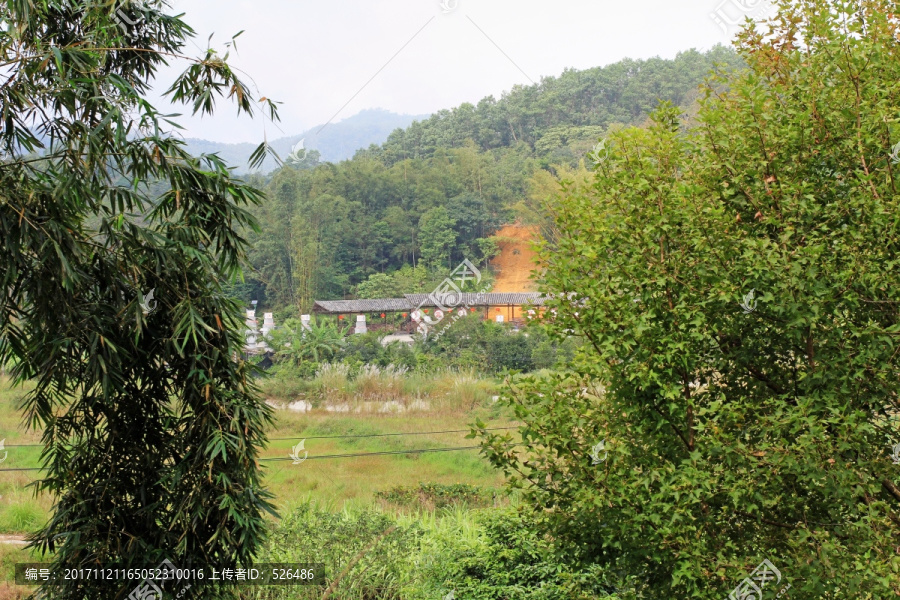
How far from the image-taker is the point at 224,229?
3152 millimetres

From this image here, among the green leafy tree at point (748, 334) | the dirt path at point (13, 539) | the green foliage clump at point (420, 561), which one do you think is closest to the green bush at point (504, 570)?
the green foliage clump at point (420, 561)

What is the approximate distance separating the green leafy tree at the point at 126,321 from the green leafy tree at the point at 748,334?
1271mm

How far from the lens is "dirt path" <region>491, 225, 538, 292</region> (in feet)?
74.9

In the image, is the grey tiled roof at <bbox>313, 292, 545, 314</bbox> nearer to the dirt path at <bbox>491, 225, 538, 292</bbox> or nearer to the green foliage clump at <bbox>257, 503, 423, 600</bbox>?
the dirt path at <bbox>491, 225, 538, 292</bbox>

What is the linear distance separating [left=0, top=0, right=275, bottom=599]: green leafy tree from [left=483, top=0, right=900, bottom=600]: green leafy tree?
1271 millimetres

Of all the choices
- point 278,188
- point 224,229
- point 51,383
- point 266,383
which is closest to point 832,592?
point 224,229

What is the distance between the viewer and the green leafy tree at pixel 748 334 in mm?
2391

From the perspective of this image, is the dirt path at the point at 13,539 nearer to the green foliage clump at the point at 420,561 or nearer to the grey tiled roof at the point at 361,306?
the green foliage clump at the point at 420,561

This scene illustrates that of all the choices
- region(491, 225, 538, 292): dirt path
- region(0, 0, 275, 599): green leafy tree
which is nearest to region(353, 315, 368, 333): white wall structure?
region(491, 225, 538, 292): dirt path

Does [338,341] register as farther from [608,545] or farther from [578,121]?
[578,121]

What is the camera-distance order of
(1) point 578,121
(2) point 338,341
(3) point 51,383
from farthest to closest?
1. (1) point 578,121
2. (2) point 338,341
3. (3) point 51,383

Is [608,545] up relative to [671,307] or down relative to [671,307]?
down

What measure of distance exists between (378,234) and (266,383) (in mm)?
7893

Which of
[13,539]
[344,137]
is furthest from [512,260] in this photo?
[344,137]
